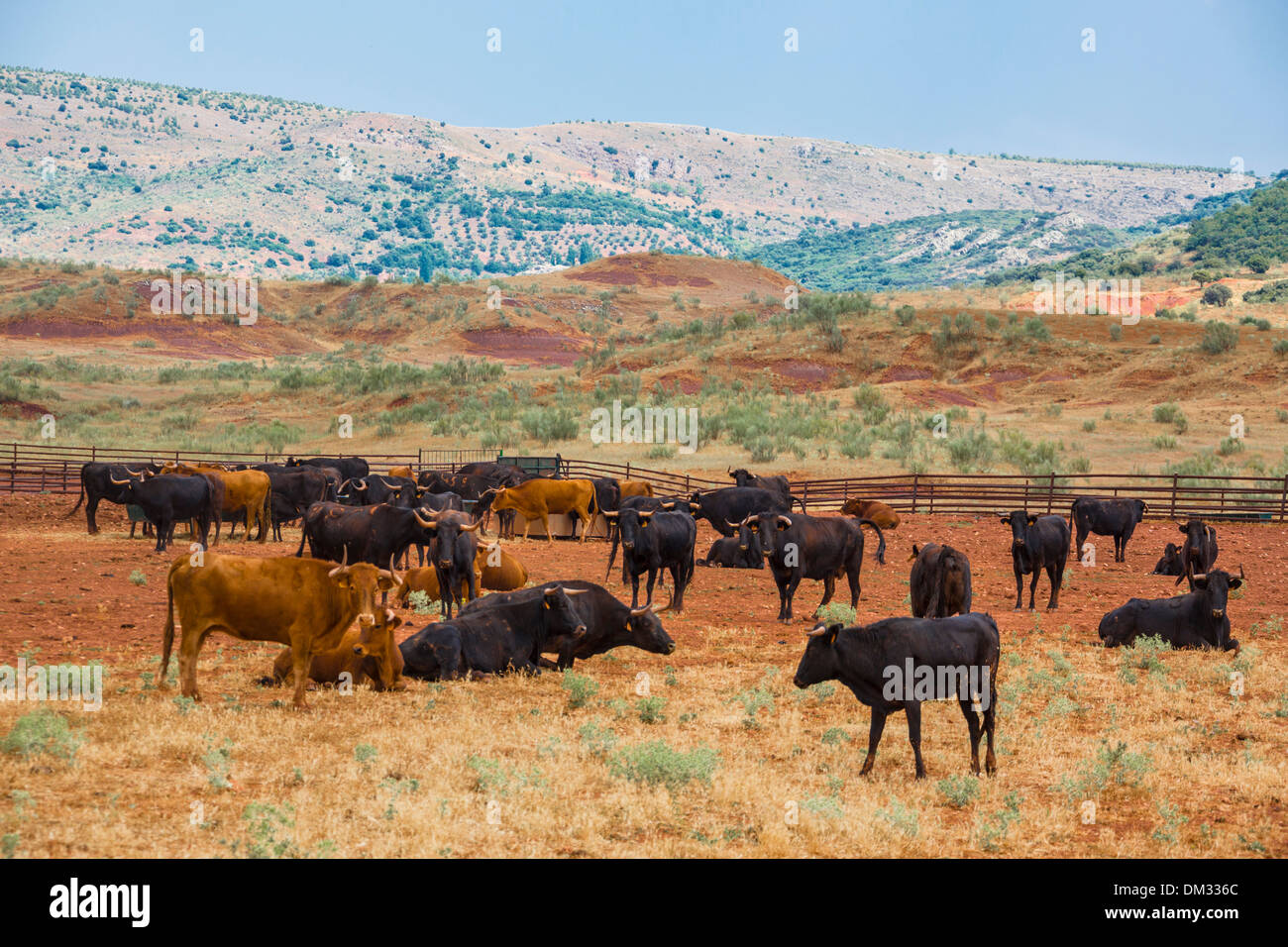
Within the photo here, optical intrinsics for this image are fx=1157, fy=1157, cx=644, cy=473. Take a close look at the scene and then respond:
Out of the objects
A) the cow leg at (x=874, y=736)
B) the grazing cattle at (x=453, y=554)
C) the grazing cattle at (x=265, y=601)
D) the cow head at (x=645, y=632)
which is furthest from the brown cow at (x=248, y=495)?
the cow leg at (x=874, y=736)

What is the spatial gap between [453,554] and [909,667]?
8136 mm

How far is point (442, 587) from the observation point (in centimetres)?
1616

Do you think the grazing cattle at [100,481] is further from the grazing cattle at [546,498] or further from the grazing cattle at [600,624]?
the grazing cattle at [600,624]

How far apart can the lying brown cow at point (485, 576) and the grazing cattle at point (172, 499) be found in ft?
24.3

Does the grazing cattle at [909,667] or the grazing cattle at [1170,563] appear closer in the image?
the grazing cattle at [909,667]

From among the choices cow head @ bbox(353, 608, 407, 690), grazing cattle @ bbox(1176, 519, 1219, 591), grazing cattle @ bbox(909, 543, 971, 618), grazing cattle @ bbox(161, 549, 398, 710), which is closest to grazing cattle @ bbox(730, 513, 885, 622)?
grazing cattle @ bbox(909, 543, 971, 618)

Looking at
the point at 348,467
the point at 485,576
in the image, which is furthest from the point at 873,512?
the point at 485,576

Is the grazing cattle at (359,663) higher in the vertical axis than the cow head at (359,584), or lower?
lower

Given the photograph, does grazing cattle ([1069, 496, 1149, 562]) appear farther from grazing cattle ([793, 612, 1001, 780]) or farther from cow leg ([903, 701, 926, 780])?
cow leg ([903, 701, 926, 780])

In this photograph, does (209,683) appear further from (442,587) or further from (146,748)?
(442,587)

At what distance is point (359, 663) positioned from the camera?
11.6 metres

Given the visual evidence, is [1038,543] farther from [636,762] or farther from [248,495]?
[248,495]

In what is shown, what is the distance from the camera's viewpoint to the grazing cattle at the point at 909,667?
9.40 meters

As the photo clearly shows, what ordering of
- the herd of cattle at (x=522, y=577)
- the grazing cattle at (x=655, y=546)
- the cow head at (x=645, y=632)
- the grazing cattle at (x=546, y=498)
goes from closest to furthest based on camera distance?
the herd of cattle at (x=522, y=577) < the cow head at (x=645, y=632) < the grazing cattle at (x=655, y=546) < the grazing cattle at (x=546, y=498)
